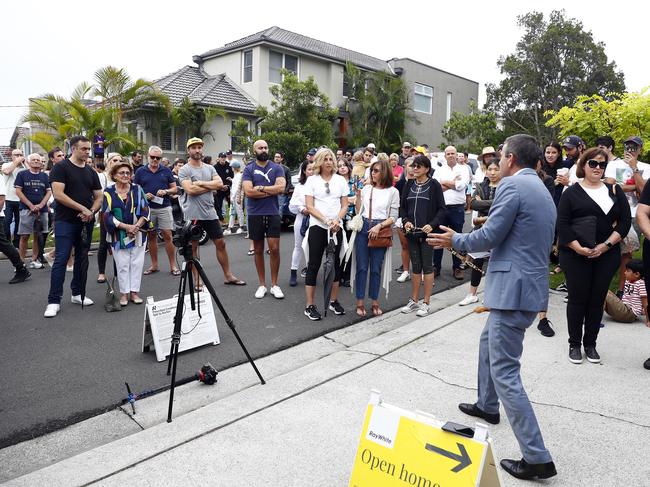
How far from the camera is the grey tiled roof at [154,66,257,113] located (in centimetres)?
2286

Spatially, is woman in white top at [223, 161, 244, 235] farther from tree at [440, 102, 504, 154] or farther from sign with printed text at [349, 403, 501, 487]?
tree at [440, 102, 504, 154]

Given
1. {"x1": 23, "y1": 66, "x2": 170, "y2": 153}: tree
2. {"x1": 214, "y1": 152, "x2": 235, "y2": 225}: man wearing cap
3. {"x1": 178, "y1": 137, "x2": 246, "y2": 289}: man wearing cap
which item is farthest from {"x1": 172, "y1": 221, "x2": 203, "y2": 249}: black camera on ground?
{"x1": 23, "y1": 66, "x2": 170, "y2": 153}: tree

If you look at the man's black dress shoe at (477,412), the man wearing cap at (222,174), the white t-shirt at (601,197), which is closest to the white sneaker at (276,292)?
the man's black dress shoe at (477,412)

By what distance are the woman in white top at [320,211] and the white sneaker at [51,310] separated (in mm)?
3058

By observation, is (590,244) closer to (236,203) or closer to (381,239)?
(381,239)

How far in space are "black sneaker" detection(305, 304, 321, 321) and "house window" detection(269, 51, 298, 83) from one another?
20.6 m

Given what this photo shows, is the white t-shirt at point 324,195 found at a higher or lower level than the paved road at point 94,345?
higher

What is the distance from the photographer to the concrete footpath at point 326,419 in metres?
2.96

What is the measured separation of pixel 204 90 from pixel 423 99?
14.4m

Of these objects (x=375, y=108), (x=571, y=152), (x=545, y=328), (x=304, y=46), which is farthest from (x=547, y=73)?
(x=545, y=328)

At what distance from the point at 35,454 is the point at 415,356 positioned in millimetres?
3165

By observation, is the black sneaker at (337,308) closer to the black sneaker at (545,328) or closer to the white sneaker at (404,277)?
the white sneaker at (404,277)

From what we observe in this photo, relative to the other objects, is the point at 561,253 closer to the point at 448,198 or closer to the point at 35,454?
the point at 448,198

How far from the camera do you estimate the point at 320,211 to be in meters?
6.00
